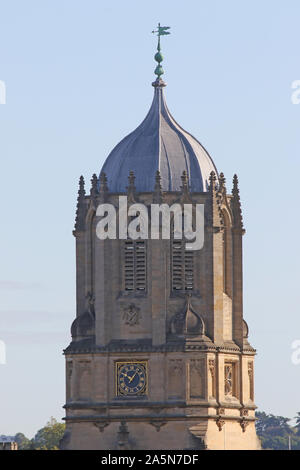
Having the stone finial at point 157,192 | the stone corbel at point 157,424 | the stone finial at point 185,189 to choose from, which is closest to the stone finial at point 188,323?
the stone corbel at point 157,424

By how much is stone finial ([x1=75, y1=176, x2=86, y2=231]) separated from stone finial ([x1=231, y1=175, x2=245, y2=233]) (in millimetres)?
7437

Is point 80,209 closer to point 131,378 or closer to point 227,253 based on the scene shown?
point 227,253

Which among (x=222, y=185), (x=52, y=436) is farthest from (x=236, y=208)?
(x=52, y=436)

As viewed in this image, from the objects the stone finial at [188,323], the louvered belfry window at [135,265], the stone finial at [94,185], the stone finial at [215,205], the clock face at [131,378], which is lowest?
the clock face at [131,378]

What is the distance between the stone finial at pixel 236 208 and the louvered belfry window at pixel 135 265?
5.49m

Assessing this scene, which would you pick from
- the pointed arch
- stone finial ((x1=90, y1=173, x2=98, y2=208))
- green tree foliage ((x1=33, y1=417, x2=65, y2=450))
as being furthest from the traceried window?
green tree foliage ((x1=33, y1=417, x2=65, y2=450))

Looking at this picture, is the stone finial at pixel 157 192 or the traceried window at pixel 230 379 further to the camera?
the traceried window at pixel 230 379

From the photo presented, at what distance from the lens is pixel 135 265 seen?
480 feet

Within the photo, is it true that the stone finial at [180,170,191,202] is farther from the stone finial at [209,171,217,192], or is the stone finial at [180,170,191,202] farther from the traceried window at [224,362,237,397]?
the traceried window at [224,362,237,397]

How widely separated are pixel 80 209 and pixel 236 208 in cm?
778

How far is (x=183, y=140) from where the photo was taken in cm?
14838

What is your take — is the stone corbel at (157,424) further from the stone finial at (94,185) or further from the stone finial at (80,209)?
the stone finial at (94,185)

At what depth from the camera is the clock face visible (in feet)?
477

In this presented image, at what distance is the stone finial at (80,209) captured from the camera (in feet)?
487
